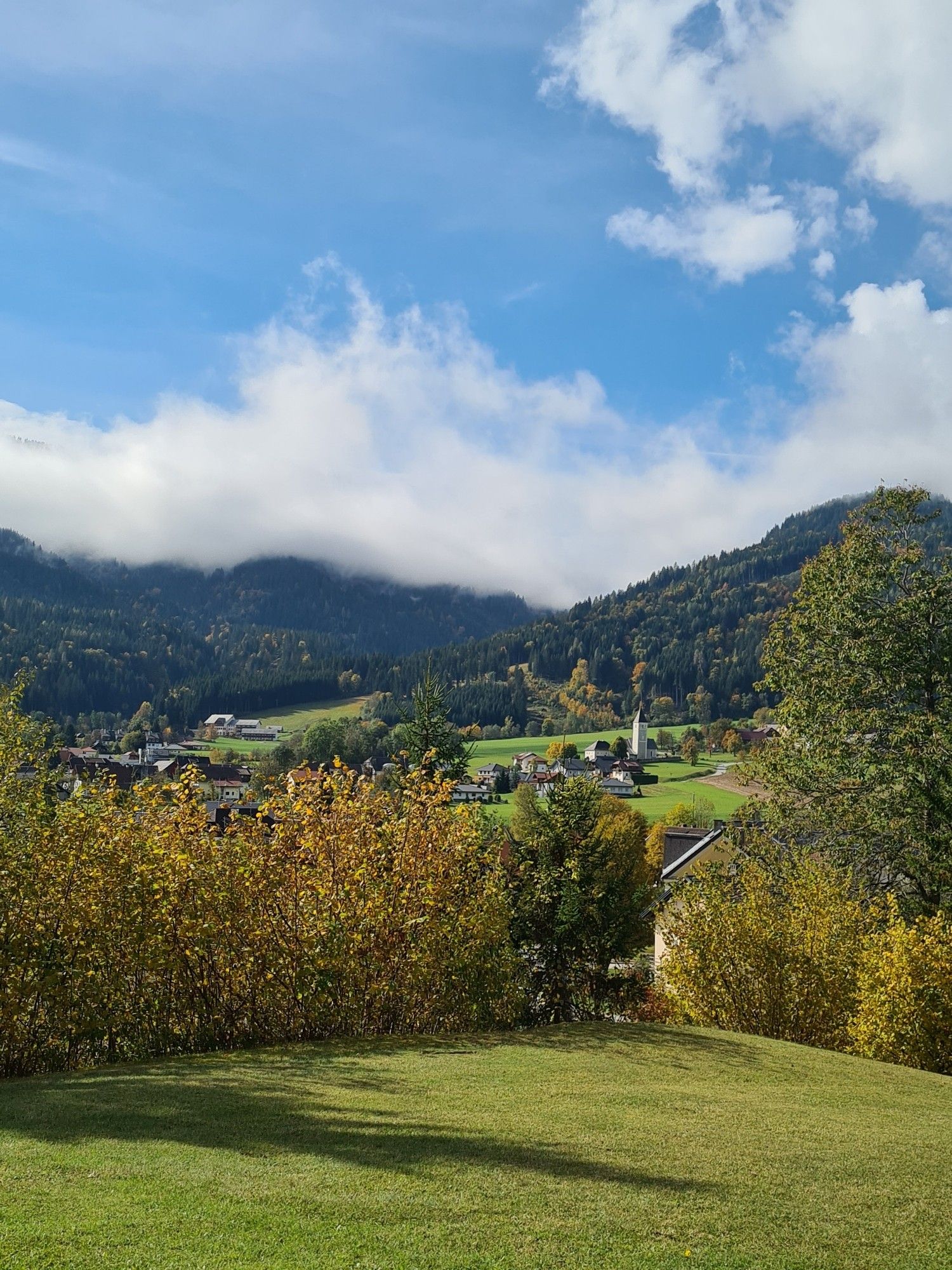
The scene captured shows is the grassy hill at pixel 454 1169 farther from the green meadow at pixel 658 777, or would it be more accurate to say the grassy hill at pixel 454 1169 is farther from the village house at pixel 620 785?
the village house at pixel 620 785

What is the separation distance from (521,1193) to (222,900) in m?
8.94

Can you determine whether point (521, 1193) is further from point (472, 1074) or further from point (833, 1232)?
point (472, 1074)

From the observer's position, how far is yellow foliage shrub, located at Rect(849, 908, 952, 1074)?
19531mm

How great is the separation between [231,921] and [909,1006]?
14.4 metres

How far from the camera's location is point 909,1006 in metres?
19.5

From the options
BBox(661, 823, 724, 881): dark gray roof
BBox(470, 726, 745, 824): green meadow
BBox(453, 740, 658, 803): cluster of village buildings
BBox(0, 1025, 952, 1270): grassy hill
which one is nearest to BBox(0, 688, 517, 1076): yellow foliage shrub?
BBox(0, 1025, 952, 1270): grassy hill

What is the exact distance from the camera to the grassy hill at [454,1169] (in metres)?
6.97

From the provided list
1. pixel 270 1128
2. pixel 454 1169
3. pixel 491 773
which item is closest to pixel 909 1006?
pixel 454 1169

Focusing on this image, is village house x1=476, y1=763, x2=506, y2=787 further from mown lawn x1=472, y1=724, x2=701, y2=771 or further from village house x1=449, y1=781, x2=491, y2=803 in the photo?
mown lawn x1=472, y1=724, x2=701, y2=771

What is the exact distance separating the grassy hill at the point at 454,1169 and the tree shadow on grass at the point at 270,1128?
1.5 inches

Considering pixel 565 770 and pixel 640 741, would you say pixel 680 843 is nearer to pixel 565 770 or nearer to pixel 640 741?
pixel 565 770

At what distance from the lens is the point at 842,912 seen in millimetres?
22484

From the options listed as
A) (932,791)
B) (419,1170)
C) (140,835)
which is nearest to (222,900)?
(140,835)

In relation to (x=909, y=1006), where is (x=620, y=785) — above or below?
Answer: below
